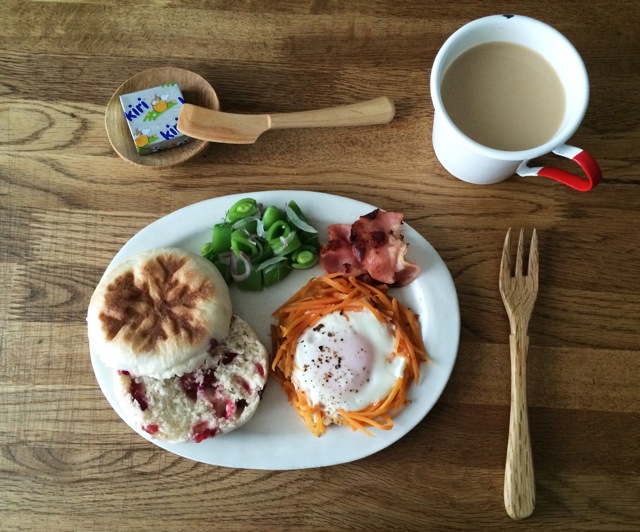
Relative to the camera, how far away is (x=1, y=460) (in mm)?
1870

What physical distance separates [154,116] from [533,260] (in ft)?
4.39

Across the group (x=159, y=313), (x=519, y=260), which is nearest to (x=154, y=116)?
(x=159, y=313)

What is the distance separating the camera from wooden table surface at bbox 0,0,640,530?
185 cm

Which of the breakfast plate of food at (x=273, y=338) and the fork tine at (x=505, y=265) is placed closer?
the breakfast plate of food at (x=273, y=338)

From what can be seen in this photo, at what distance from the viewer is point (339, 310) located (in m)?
1.80

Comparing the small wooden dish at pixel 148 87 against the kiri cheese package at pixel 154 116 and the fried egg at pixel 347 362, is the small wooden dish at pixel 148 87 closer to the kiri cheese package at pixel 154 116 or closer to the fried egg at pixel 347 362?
the kiri cheese package at pixel 154 116

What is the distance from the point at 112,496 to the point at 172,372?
52cm

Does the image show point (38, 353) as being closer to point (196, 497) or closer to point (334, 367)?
point (196, 497)

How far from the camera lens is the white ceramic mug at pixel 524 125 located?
1.62 metres

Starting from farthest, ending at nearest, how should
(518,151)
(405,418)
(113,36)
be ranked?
(113,36) → (405,418) → (518,151)

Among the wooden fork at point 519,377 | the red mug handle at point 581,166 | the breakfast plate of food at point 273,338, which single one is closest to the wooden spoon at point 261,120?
the breakfast plate of food at point 273,338

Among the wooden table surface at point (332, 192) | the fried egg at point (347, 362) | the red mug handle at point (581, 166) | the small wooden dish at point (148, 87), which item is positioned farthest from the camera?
the small wooden dish at point (148, 87)

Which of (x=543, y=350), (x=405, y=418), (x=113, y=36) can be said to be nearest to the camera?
(x=405, y=418)

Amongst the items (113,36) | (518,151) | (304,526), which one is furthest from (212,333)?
(113,36)
